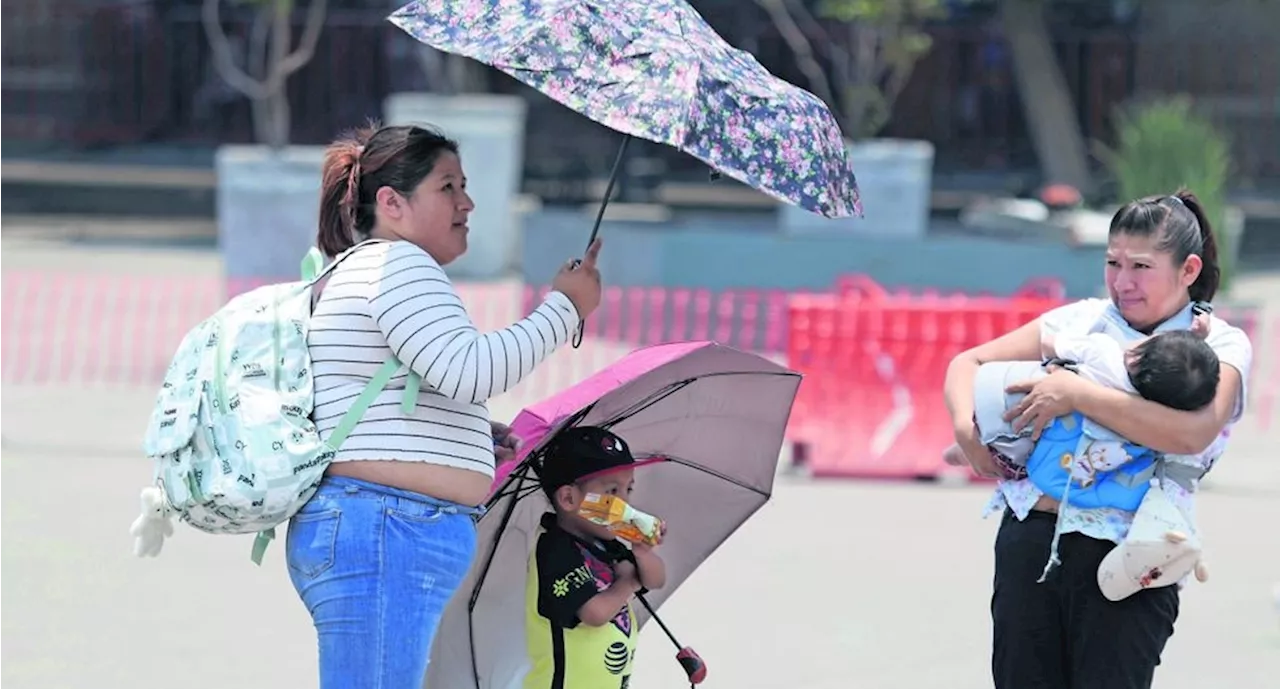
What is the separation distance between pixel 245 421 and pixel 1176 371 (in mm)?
1840

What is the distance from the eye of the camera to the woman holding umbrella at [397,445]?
12.1 feet

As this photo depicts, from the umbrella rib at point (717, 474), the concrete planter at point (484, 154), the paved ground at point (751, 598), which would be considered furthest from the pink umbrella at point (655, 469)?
the concrete planter at point (484, 154)

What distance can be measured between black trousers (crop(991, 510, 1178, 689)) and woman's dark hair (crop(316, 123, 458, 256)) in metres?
1.48

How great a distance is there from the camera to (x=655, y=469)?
→ 4.68 meters

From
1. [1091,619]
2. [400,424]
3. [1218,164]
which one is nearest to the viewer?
[400,424]

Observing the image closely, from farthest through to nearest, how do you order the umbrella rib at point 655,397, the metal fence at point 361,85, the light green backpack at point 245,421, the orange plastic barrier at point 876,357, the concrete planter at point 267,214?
the metal fence at point 361,85 < the concrete planter at point 267,214 < the orange plastic barrier at point 876,357 < the umbrella rib at point 655,397 < the light green backpack at point 245,421

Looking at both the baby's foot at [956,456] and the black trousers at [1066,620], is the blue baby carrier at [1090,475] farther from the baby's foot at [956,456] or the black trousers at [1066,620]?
the baby's foot at [956,456]

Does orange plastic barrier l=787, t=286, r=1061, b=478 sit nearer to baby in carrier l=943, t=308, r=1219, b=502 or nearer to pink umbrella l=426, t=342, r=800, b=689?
pink umbrella l=426, t=342, r=800, b=689

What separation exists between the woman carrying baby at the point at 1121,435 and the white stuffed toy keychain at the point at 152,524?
168 cm

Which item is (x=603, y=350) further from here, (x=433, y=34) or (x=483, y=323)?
(x=433, y=34)

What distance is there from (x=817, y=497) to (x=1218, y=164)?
601cm

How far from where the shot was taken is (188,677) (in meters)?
6.04

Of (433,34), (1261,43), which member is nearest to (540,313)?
(433,34)

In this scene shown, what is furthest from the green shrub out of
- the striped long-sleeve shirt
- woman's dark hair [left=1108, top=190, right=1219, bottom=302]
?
the striped long-sleeve shirt
